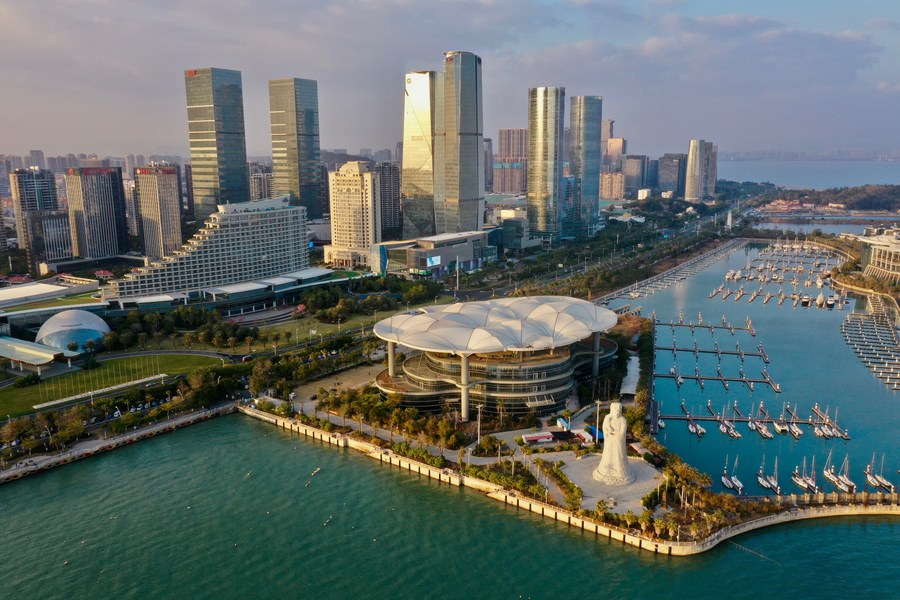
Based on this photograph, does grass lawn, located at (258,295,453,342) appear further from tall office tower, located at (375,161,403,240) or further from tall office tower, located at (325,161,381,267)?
tall office tower, located at (375,161,403,240)

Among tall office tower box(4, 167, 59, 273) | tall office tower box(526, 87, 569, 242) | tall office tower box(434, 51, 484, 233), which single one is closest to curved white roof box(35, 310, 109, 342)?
tall office tower box(4, 167, 59, 273)

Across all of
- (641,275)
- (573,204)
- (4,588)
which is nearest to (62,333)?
(4,588)

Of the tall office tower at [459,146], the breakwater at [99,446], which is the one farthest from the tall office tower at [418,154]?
the breakwater at [99,446]

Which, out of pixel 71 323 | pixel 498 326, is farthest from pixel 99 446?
pixel 498 326

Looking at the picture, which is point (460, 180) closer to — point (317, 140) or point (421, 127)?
point (421, 127)

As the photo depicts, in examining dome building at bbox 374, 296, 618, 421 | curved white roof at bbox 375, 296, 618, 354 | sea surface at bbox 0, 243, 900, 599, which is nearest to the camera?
sea surface at bbox 0, 243, 900, 599

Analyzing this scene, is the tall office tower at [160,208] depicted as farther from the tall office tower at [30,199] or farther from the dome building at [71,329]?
the dome building at [71,329]
